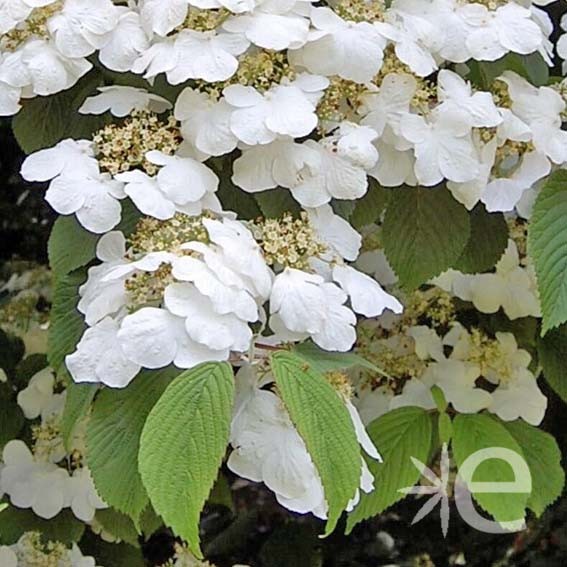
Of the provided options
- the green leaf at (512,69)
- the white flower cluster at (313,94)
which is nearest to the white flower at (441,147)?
the white flower cluster at (313,94)

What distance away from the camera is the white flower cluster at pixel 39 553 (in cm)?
111

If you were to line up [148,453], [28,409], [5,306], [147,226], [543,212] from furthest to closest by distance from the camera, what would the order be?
[5,306], [28,409], [543,212], [147,226], [148,453]

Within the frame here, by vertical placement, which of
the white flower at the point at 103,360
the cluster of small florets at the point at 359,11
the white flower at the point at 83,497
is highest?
the cluster of small florets at the point at 359,11

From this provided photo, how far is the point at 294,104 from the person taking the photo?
790 millimetres

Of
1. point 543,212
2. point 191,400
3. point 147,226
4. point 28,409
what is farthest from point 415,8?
point 28,409

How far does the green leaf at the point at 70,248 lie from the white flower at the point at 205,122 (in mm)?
110

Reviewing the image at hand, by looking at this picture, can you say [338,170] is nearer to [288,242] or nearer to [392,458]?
[288,242]

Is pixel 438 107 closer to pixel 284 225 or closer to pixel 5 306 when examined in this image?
pixel 284 225

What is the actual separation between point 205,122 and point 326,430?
0.87 ft

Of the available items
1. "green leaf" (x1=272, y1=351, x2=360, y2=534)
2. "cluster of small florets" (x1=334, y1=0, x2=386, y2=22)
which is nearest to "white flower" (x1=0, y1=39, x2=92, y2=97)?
"cluster of small florets" (x1=334, y1=0, x2=386, y2=22)

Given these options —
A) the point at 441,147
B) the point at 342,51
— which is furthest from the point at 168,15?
the point at 441,147

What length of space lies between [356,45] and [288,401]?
302 mm

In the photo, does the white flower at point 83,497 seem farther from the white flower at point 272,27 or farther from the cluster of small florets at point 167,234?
the white flower at point 272,27

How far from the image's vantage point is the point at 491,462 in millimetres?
964
